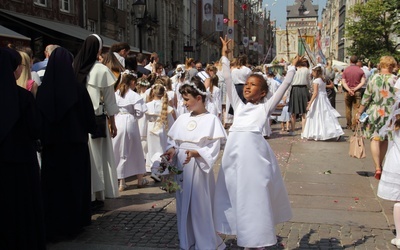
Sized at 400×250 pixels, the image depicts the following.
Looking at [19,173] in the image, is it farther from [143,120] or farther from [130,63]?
[130,63]

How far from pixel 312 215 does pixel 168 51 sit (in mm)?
35977

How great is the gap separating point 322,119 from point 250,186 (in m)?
7.75

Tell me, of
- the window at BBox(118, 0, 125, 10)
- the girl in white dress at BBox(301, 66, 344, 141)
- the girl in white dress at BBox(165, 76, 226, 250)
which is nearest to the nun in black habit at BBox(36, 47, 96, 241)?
the girl in white dress at BBox(165, 76, 226, 250)

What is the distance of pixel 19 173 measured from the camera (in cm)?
392

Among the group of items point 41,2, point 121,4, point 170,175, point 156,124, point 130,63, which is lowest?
point 170,175

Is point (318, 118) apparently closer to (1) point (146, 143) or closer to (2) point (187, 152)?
(1) point (146, 143)

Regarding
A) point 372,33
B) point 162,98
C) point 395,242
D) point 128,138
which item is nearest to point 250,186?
point 395,242

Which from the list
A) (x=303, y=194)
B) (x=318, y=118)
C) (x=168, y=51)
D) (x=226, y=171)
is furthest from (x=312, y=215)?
(x=168, y=51)

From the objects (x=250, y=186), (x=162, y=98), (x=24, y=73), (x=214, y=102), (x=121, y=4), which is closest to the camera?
(x=250, y=186)

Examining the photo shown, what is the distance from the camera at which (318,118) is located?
11.4 meters

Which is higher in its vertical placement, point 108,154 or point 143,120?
point 143,120

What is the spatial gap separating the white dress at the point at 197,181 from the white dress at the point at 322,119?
7.43 meters

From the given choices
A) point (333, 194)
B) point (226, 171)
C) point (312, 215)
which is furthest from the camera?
point (333, 194)

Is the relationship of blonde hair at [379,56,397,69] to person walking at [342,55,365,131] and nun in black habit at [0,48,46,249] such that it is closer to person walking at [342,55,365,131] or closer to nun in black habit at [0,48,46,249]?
nun in black habit at [0,48,46,249]
